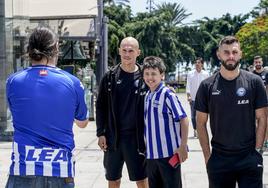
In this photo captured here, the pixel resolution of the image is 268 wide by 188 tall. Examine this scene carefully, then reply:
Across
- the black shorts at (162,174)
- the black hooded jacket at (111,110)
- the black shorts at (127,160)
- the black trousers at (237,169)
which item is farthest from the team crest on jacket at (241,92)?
the black shorts at (127,160)

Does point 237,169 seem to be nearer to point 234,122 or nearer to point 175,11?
point 234,122

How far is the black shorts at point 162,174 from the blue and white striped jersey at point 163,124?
6cm

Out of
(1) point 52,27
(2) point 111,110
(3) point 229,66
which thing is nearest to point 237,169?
(3) point 229,66

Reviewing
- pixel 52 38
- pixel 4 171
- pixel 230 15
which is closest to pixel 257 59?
pixel 4 171

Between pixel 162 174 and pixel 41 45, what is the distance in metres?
2.33

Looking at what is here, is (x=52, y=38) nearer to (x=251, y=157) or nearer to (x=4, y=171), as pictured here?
(x=251, y=157)

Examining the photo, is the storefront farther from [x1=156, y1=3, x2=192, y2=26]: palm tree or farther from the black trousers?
[x1=156, y1=3, x2=192, y2=26]: palm tree

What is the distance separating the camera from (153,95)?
5.84 metres

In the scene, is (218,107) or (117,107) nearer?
(218,107)

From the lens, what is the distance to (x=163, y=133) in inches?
227

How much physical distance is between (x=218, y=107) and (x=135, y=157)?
149cm

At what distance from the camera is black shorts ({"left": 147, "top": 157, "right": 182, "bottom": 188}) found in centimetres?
570

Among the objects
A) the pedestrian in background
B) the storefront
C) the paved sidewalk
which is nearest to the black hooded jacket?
the paved sidewalk

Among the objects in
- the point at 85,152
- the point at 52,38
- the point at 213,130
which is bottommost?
the point at 85,152
